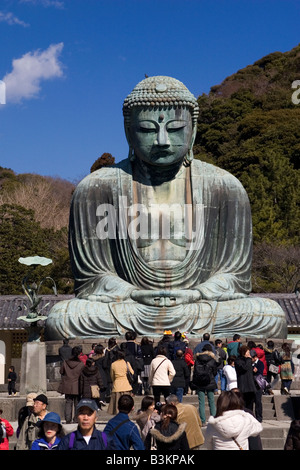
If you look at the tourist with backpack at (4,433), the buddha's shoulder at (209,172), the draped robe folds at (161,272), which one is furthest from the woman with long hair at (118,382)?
the buddha's shoulder at (209,172)

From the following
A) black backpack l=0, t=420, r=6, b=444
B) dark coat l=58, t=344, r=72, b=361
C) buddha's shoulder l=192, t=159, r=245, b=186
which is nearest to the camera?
black backpack l=0, t=420, r=6, b=444

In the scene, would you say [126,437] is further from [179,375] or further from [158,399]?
[179,375]

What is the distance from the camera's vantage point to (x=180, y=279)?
630 inches

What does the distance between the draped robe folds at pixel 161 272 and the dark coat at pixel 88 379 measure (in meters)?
4.60

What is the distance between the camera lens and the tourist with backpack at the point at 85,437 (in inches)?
246

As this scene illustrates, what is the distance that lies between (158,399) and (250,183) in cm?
2799

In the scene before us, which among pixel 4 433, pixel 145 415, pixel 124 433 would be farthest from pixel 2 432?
pixel 145 415

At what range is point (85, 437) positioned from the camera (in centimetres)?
632

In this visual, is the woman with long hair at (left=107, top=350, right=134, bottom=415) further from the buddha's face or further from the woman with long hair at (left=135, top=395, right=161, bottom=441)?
the buddha's face

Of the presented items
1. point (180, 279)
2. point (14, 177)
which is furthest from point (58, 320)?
point (14, 177)

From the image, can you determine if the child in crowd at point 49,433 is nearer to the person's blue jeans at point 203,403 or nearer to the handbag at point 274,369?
the person's blue jeans at point 203,403

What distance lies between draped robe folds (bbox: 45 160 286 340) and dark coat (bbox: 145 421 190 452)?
7.93 m

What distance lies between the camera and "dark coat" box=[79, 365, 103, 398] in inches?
412

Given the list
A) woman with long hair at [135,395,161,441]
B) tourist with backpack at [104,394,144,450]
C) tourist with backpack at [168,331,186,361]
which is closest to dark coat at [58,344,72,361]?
tourist with backpack at [168,331,186,361]
